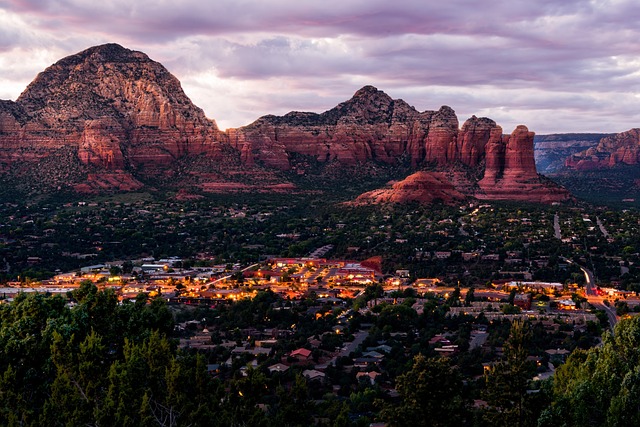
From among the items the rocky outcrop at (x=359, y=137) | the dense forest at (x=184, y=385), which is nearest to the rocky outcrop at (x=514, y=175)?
the rocky outcrop at (x=359, y=137)

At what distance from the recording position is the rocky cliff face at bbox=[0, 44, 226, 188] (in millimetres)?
161125

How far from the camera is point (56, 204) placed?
461 ft

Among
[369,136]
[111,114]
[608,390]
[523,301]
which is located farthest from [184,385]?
[369,136]

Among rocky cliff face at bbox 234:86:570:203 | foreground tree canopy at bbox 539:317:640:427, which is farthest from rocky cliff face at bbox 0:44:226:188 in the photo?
foreground tree canopy at bbox 539:317:640:427

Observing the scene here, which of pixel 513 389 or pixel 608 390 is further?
pixel 608 390

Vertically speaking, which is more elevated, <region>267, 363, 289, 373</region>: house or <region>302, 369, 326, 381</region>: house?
<region>267, 363, 289, 373</region>: house

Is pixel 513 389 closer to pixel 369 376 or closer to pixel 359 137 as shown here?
pixel 369 376

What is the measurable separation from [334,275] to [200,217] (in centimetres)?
4962

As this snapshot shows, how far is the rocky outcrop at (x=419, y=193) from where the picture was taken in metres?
136

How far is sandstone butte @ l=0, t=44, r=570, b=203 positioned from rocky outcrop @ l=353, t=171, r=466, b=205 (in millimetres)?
9676

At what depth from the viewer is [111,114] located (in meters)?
169

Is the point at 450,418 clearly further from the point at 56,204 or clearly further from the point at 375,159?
the point at 375,159

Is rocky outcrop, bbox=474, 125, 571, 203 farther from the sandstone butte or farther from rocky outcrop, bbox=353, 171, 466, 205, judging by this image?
rocky outcrop, bbox=353, 171, 466, 205

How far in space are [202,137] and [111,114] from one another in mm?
20123
